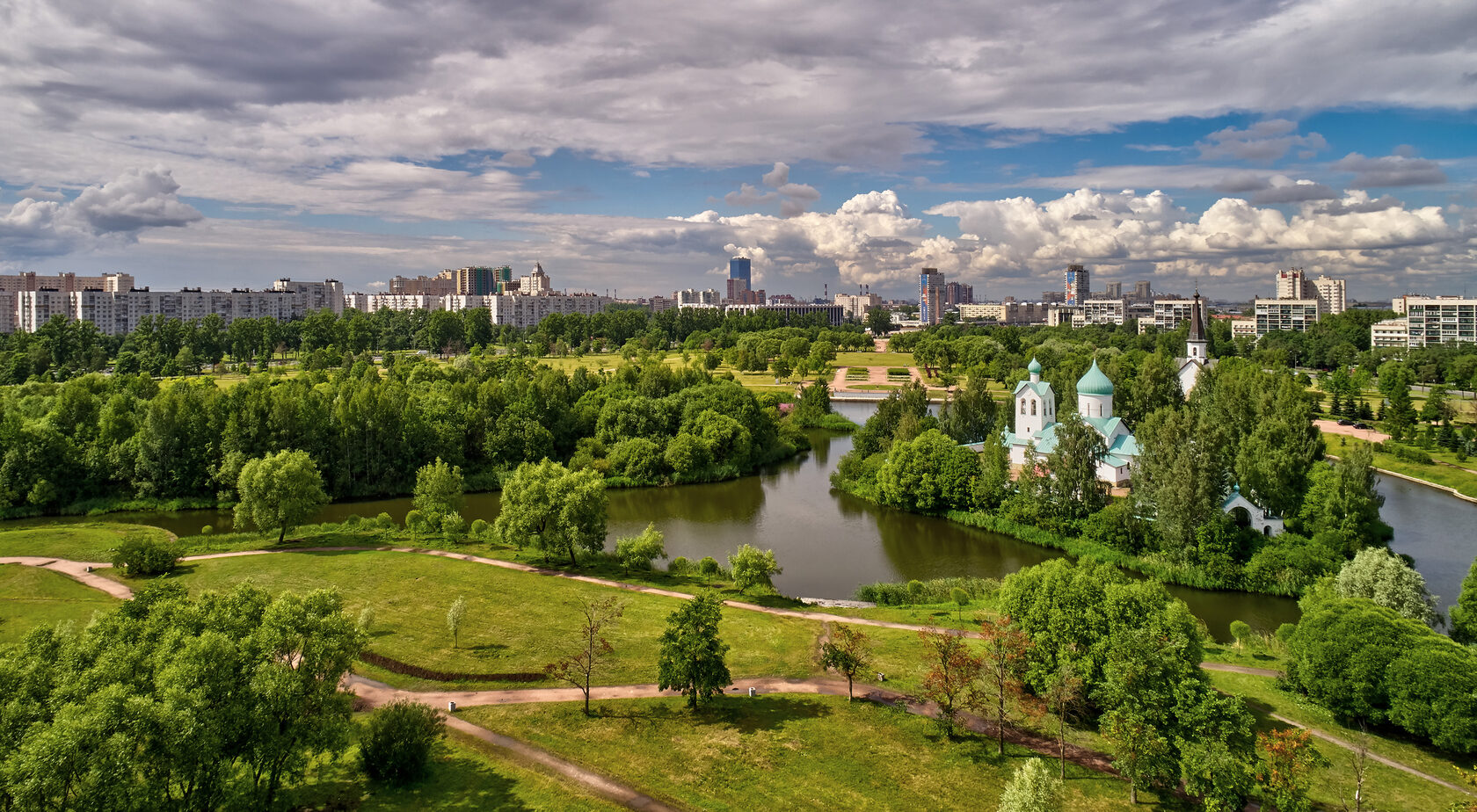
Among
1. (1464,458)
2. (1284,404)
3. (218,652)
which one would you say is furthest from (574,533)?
(1464,458)

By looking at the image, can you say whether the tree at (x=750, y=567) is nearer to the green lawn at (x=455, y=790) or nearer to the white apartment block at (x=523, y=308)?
the green lawn at (x=455, y=790)

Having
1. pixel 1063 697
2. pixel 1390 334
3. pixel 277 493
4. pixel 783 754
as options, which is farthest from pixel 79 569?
pixel 1390 334

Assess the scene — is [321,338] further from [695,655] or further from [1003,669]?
[1003,669]

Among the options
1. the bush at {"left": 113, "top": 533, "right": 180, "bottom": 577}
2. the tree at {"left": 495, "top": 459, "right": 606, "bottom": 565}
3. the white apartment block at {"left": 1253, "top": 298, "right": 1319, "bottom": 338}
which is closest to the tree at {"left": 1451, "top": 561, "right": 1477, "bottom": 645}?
the tree at {"left": 495, "top": 459, "right": 606, "bottom": 565}

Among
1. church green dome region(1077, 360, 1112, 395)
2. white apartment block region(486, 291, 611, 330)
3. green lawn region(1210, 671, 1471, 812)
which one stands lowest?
green lawn region(1210, 671, 1471, 812)

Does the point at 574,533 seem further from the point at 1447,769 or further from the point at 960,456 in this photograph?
the point at 1447,769

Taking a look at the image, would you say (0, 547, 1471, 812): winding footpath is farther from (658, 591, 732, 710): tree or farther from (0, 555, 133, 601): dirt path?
(658, 591, 732, 710): tree

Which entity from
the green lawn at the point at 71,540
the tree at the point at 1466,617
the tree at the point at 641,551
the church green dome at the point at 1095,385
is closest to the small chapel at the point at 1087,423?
the church green dome at the point at 1095,385
